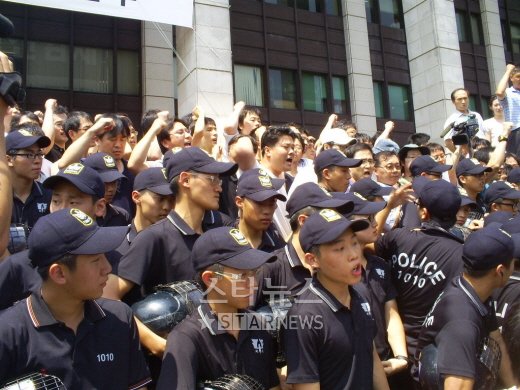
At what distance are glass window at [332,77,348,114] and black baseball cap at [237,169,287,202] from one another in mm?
14545

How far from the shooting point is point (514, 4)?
24.3m

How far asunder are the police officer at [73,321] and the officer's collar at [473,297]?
1.99 metres

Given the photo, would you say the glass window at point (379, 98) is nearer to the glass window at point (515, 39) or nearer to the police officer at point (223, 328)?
the glass window at point (515, 39)

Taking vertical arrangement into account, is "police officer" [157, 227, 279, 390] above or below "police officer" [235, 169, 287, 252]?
below

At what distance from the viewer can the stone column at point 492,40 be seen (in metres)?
21.5

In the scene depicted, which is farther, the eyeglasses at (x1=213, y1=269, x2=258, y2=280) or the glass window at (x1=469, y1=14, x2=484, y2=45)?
the glass window at (x1=469, y1=14, x2=484, y2=45)

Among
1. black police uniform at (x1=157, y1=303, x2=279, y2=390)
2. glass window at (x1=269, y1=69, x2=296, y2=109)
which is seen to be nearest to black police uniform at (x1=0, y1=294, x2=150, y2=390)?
black police uniform at (x1=157, y1=303, x2=279, y2=390)

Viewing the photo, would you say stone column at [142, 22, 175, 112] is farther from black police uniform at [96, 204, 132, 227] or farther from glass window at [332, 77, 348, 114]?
black police uniform at [96, 204, 132, 227]

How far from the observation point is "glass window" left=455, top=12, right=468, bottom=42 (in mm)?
21688

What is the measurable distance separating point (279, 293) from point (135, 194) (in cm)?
167

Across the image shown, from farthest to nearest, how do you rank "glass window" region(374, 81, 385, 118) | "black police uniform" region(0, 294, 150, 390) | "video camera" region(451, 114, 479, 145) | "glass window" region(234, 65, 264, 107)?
"glass window" region(374, 81, 385, 118) < "glass window" region(234, 65, 264, 107) < "video camera" region(451, 114, 479, 145) < "black police uniform" region(0, 294, 150, 390)

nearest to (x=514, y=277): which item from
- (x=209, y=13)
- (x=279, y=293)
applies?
(x=279, y=293)

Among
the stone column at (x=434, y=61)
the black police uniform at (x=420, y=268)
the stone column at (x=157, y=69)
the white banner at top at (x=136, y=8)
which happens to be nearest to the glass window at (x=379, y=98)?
the stone column at (x=434, y=61)

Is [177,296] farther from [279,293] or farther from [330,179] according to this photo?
[330,179]
